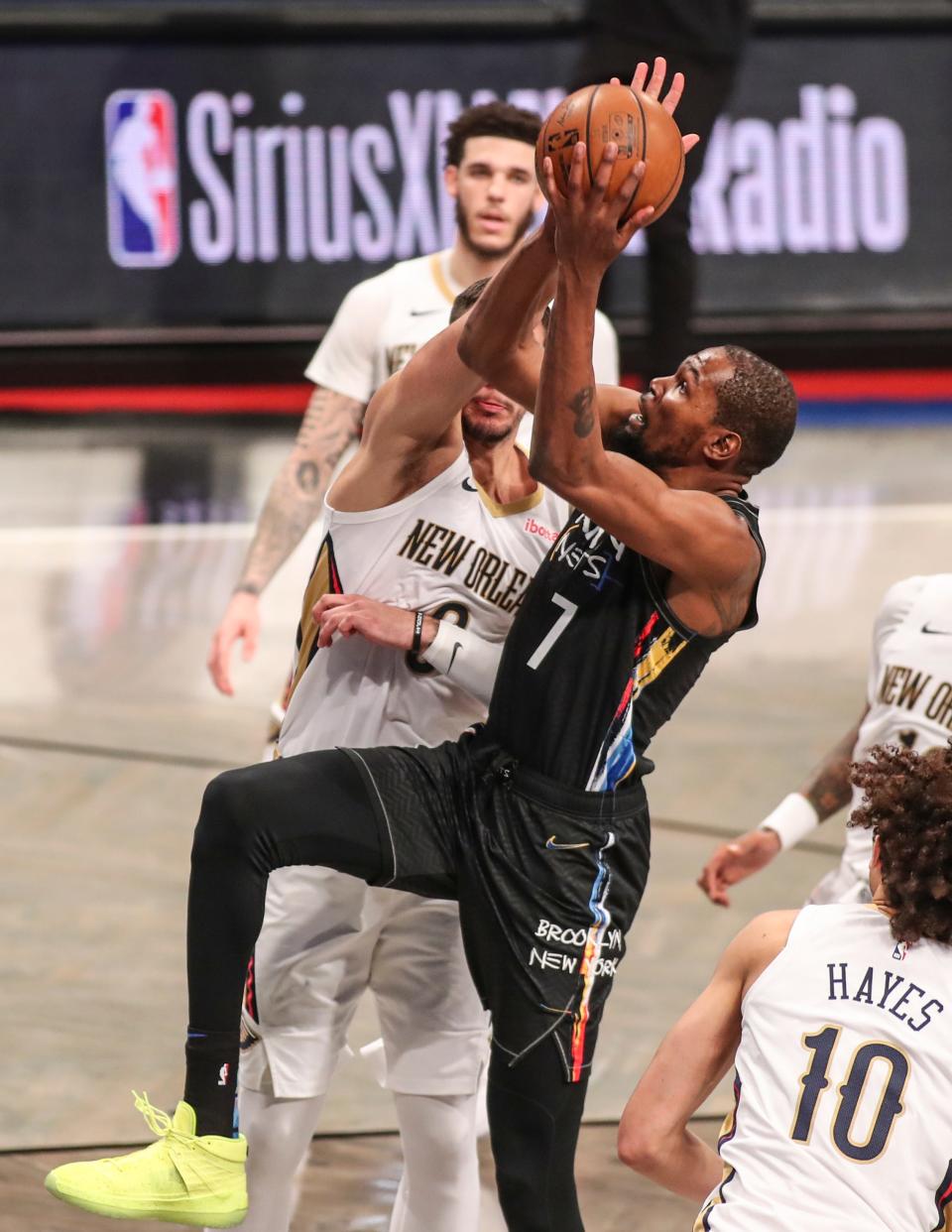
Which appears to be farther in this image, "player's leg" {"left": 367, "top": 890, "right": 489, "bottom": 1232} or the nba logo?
the nba logo

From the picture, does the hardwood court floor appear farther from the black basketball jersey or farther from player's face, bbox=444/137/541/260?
player's face, bbox=444/137/541/260

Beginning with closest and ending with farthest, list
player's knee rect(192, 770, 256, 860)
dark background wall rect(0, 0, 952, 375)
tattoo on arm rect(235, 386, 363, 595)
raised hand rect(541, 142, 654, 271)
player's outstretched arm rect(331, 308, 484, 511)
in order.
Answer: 1. raised hand rect(541, 142, 654, 271)
2. player's knee rect(192, 770, 256, 860)
3. player's outstretched arm rect(331, 308, 484, 511)
4. tattoo on arm rect(235, 386, 363, 595)
5. dark background wall rect(0, 0, 952, 375)

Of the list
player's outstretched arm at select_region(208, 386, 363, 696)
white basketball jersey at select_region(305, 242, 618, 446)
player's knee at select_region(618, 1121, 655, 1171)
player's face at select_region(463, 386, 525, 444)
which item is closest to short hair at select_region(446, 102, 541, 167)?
white basketball jersey at select_region(305, 242, 618, 446)

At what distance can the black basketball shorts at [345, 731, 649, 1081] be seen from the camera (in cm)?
349

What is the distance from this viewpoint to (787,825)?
435 centimetres

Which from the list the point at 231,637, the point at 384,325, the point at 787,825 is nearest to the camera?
the point at 787,825

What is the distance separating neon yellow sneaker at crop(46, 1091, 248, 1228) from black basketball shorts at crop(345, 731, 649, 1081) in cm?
53

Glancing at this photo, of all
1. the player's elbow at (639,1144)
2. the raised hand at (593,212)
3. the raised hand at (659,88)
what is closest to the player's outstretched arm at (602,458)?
the raised hand at (593,212)

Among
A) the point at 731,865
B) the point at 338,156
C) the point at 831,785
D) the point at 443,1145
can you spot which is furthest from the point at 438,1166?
the point at 338,156

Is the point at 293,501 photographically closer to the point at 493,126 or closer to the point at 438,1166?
the point at 493,126

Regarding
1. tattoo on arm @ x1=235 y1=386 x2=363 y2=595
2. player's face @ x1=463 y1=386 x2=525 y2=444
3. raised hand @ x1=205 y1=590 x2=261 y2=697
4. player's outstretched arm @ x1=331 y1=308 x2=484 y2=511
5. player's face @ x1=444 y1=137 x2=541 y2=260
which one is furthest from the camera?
player's face @ x1=444 y1=137 x2=541 y2=260

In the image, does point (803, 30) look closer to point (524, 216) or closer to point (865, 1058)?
point (524, 216)

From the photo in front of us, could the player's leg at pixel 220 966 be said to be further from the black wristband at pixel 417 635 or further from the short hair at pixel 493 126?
the short hair at pixel 493 126

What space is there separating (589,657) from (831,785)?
3.75 feet
